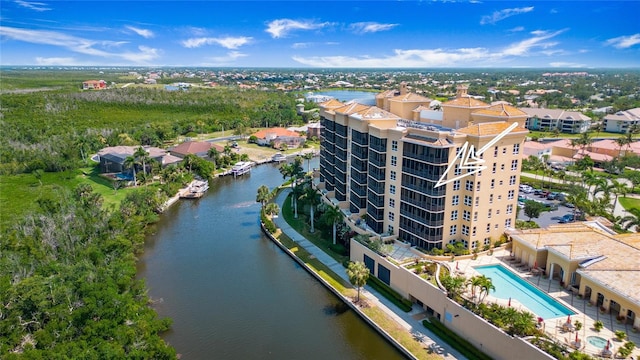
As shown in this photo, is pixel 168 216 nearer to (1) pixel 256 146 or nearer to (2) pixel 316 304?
(2) pixel 316 304

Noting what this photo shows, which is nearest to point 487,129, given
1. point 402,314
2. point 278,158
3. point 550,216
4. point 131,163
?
point 402,314

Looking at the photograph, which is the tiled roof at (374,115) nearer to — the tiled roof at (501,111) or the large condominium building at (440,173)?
the large condominium building at (440,173)

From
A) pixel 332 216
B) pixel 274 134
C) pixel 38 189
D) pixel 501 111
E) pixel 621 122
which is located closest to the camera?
pixel 501 111

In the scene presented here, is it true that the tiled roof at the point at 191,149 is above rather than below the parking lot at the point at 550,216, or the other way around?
above

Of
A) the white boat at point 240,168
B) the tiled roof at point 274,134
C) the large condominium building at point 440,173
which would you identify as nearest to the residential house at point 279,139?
the tiled roof at point 274,134

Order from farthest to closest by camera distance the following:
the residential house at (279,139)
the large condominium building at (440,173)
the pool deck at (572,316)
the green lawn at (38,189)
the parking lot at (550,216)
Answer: the residential house at (279,139), the green lawn at (38,189), the parking lot at (550,216), the large condominium building at (440,173), the pool deck at (572,316)

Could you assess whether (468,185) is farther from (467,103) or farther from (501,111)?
(467,103)

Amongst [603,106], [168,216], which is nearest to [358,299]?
[168,216]
